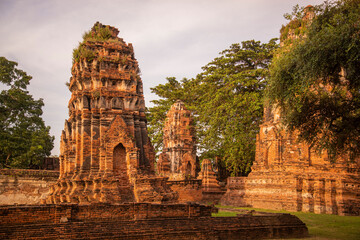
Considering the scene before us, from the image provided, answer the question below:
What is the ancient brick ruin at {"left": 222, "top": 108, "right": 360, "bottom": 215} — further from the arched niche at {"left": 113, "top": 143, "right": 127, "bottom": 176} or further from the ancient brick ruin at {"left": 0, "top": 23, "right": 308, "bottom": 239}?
the arched niche at {"left": 113, "top": 143, "right": 127, "bottom": 176}

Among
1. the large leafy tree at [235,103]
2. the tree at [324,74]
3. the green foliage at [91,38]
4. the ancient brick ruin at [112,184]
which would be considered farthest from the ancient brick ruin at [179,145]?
the tree at [324,74]

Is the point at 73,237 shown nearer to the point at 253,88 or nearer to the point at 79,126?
the point at 79,126

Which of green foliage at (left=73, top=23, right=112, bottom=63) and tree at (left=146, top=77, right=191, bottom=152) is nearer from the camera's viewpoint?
green foliage at (left=73, top=23, right=112, bottom=63)

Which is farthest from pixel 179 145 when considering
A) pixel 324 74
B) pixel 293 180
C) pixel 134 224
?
pixel 134 224

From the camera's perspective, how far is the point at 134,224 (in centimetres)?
889

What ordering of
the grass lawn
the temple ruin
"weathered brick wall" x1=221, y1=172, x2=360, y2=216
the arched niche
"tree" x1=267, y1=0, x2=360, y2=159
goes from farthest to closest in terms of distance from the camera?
the temple ruin
"weathered brick wall" x1=221, y1=172, x2=360, y2=216
the arched niche
the grass lawn
"tree" x1=267, y1=0, x2=360, y2=159

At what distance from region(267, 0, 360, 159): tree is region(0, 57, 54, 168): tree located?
2038cm

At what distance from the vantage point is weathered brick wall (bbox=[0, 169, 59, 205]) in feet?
73.0

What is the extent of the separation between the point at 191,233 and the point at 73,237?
2861 millimetres

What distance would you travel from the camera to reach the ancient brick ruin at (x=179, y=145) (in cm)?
2658

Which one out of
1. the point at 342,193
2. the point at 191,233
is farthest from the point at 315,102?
the point at 342,193

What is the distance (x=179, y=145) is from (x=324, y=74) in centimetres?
1790

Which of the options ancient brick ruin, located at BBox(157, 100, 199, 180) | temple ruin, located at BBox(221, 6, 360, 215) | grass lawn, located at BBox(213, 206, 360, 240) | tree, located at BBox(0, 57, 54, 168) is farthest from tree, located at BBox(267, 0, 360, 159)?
tree, located at BBox(0, 57, 54, 168)

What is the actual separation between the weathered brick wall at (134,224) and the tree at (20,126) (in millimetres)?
18292
